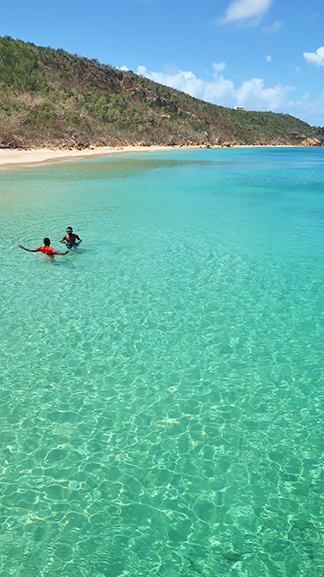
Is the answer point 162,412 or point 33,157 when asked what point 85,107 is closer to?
point 33,157

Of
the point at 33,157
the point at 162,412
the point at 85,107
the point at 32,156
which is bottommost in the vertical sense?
the point at 162,412

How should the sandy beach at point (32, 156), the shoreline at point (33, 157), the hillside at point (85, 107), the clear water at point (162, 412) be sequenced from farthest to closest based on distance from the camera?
the hillside at point (85, 107), the sandy beach at point (32, 156), the shoreline at point (33, 157), the clear water at point (162, 412)

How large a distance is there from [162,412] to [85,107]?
7492cm

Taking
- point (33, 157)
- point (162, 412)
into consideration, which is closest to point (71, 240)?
point (162, 412)

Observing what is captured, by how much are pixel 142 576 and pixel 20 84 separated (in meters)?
71.3

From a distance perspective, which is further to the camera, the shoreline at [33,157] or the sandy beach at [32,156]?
the sandy beach at [32,156]

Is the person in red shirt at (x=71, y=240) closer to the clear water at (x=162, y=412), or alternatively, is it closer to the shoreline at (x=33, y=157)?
the clear water at (x=162, y=412)

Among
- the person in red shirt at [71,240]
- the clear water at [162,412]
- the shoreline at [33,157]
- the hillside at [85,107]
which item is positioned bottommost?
the clear water at [162,412]

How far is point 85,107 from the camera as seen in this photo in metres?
69.8

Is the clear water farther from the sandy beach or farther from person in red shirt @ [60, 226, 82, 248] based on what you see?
the sandy beach

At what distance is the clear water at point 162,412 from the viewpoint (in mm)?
3941

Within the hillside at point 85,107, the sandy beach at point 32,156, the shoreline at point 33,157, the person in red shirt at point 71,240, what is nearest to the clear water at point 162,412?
the person in red shirt at point 71,240

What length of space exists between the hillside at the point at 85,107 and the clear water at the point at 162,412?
148 feet

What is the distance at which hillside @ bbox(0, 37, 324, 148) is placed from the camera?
54.8 meters
